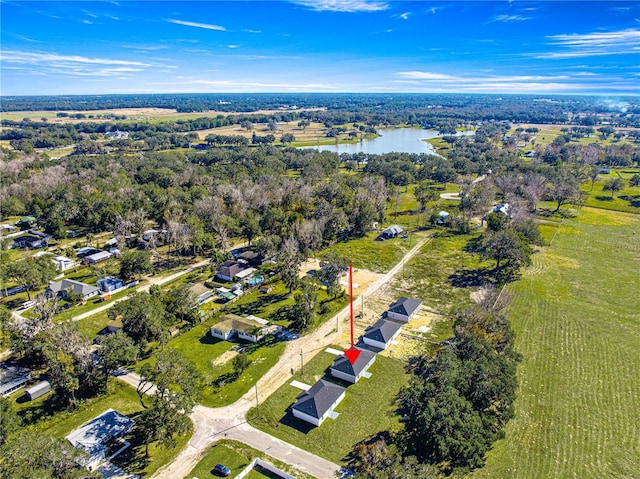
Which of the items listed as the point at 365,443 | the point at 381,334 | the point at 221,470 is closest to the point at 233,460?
the point at 221,470

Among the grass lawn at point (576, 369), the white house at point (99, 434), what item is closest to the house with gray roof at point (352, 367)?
the grass lawn at point (576, 369)

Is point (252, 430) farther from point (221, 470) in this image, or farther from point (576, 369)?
point (576, 369)

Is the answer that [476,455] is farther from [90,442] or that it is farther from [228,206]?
[228,206]

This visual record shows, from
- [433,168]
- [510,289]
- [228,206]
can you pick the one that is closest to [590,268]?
[510,289]

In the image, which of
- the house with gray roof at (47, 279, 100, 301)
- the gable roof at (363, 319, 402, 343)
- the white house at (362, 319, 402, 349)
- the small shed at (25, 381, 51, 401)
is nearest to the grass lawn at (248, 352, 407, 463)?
the white house at (362, 319, 402, 349)

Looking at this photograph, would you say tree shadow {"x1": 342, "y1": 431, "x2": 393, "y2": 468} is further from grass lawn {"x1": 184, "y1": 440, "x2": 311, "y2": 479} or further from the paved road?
grass lawn {"x1": 184, "y1": 440, "x2": 311, "y2": 479}

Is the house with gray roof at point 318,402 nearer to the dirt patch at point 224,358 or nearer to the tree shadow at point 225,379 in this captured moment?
the tree shadow at point 225,379
